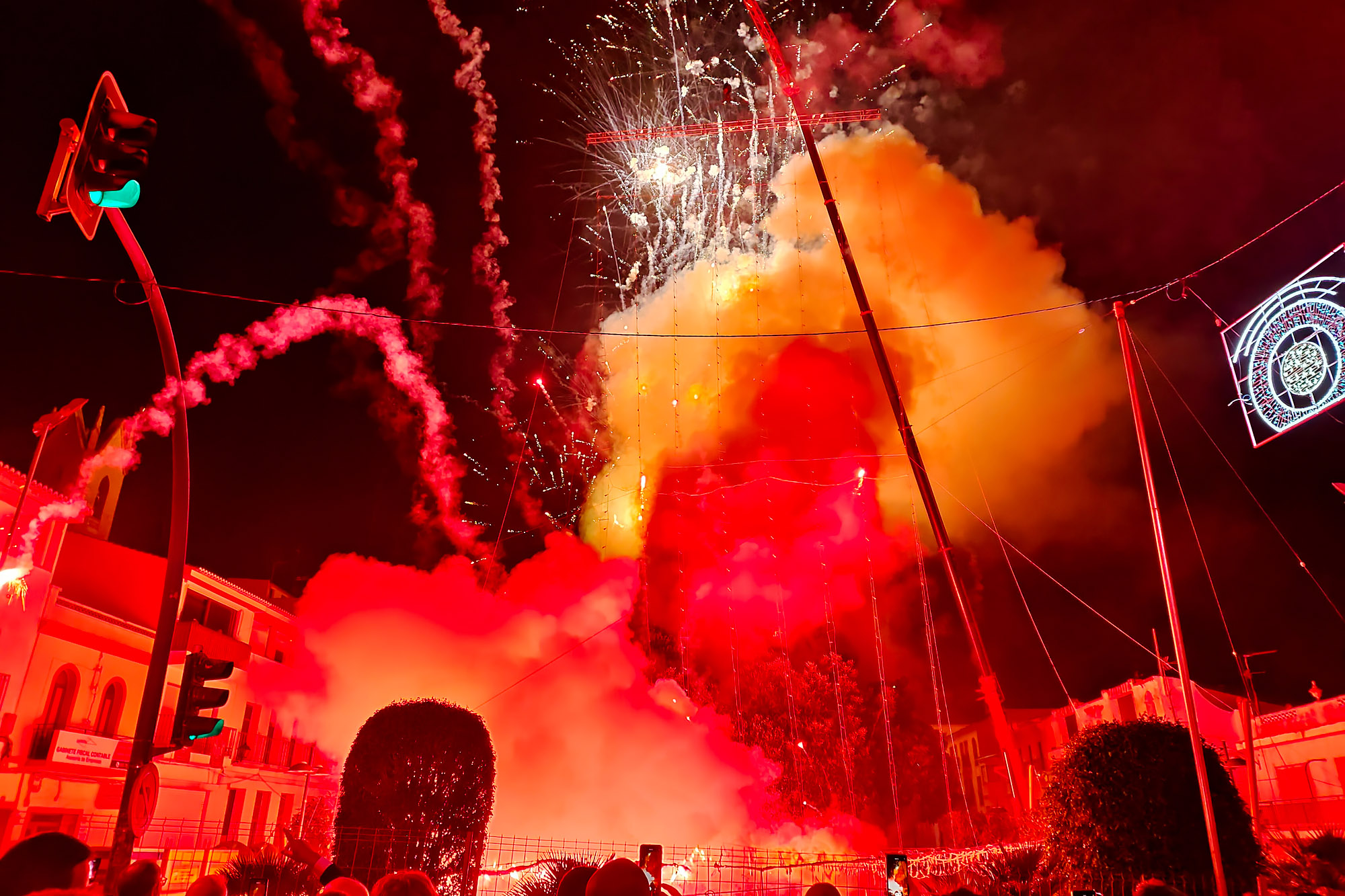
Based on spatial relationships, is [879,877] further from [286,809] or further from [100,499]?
[100,499]

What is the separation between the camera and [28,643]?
68.7 ft

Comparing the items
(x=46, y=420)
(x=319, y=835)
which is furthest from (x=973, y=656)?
(x=46, y=420)

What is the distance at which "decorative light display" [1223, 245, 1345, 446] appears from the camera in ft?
32.6

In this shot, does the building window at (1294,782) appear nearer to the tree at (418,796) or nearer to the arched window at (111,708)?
the tree at (418,796)

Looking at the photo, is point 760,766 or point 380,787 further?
point 760,766

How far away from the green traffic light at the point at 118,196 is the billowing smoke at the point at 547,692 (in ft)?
69.2

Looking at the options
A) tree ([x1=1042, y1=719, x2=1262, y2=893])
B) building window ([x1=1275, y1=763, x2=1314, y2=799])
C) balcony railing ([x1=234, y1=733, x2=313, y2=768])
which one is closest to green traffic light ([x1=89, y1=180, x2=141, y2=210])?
tree ([x1=1042, y1=719, x2=1262, y2=893])

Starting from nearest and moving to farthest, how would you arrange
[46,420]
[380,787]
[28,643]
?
[380,787] → [46,420] → [28,643]

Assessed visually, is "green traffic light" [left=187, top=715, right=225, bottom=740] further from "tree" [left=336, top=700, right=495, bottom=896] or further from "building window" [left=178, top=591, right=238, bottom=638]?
"building window" [left=178, top=591, right=238, bottom=638]

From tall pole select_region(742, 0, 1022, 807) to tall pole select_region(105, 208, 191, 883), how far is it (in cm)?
1572

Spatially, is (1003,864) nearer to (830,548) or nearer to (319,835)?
(319,835)

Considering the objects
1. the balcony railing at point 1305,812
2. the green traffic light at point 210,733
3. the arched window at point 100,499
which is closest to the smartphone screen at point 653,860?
the green traffic light at point 210,733

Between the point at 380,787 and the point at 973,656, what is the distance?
578 inches

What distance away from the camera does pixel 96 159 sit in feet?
20.8
